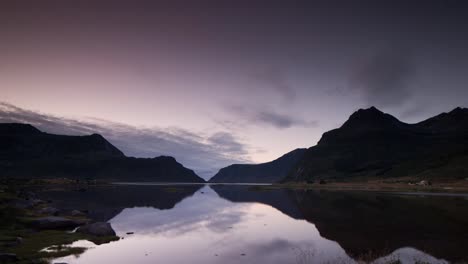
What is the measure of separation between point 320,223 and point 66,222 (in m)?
40.5

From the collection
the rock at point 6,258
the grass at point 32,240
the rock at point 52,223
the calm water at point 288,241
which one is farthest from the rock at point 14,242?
the rock at point 52,223

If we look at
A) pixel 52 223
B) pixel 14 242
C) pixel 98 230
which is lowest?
pixel 14 242

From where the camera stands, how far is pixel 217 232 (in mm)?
46062

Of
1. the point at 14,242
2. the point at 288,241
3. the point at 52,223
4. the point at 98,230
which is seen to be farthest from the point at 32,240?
the point at 288,241

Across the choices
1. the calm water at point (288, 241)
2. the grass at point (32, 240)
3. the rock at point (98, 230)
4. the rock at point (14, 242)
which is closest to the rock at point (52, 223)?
the grass at point (32, 240)

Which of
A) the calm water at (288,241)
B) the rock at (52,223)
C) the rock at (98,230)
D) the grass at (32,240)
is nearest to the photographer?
the grass at (32,240)

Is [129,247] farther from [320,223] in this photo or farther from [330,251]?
[320,223]

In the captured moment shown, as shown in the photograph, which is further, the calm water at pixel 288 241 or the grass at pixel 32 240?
the calm water at pixel 288 241

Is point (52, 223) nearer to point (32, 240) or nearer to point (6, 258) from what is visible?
point (32, 240)

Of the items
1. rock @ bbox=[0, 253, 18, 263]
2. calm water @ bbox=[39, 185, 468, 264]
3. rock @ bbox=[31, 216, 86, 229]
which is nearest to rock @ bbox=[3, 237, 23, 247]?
calm water @ bbox=[39, 185, 468, 264]

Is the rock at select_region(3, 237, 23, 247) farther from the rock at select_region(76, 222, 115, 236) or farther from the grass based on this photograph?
the rock at select_region(76, 222, 115, 236)

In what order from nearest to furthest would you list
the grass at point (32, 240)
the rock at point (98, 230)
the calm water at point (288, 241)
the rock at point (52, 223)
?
the grass at point (32, 240), the calm water at point (288, 241), the rock at point (98, 230), the rock at point (52, 223)

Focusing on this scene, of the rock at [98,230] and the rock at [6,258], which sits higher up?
the rock at [98,230]

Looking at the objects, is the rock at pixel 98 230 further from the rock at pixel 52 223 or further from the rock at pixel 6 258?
the rock at pixel 6 258
